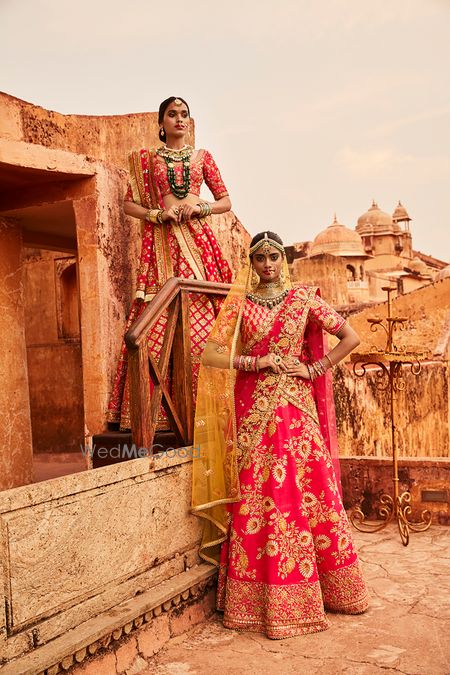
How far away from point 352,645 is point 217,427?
124cm

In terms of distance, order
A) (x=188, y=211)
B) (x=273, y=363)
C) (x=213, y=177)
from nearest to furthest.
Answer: (x=273, y=363)
(x=188, y=211)
(x=213, y=177)

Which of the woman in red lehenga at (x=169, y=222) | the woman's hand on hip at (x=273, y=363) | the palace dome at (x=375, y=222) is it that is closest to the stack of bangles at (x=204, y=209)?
the woman in red lehenga at (x=169, y=222)

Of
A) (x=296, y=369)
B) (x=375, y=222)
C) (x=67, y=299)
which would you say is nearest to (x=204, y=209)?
(x=296, y=369)

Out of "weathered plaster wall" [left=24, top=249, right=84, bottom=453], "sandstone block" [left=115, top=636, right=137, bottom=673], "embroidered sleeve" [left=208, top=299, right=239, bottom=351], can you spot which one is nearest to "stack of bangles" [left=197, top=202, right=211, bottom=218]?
"embroidered sleeve" [left=208, top=299, right=239, bottom=351]

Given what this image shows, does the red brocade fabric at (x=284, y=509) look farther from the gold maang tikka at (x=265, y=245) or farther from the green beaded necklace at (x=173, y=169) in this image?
the green beaded necklace at (x=173, y=169)

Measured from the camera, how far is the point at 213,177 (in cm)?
450

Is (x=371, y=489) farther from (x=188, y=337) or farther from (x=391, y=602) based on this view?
(x=188, y=337)

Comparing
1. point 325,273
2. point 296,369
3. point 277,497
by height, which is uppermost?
point 325,273

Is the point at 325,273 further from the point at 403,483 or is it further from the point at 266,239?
the point at 266,239

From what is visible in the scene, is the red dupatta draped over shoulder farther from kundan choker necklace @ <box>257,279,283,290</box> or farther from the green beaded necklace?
the green beaded necklace

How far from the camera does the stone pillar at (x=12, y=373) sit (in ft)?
17.1

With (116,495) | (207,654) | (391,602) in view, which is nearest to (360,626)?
(391,602)

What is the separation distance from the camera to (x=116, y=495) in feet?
10.1

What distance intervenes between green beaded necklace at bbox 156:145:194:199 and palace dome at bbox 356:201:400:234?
38.5 meters
